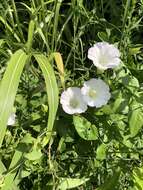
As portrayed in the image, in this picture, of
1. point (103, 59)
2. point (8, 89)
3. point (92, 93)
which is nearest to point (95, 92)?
point (92, 93)

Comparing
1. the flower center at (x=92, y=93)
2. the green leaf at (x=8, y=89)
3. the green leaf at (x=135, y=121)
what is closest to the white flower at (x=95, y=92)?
the flower center at (x=92, y=93)

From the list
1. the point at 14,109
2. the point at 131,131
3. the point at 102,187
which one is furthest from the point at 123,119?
the point at 14,109

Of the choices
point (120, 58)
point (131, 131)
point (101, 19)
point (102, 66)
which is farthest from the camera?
point (101, 19)

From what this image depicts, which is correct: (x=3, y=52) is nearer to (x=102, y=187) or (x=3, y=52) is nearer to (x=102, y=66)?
(x=102, y=66)

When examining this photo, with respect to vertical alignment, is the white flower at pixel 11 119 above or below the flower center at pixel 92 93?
below

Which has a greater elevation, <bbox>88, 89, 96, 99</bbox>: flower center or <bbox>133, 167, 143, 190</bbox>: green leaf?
<bbox>88, 89, 96, 99</bbox>: flower center

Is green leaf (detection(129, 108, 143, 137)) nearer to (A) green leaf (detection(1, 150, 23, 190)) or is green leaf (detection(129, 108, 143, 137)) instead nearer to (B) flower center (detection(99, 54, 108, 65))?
(B) flower center (detection(99, 54, 108, 65))

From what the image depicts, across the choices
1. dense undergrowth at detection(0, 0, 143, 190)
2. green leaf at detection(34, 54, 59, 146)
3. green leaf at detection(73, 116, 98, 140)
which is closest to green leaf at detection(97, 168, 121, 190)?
dense undergrowth at detection(0, 0, 143, 190)

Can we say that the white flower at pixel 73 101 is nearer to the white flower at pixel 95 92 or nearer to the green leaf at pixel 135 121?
the white flower at pixel 95 92
